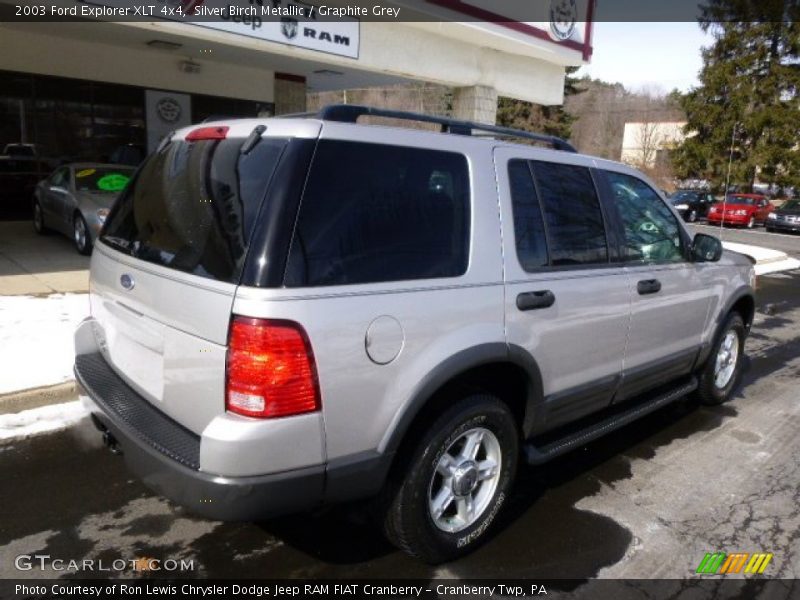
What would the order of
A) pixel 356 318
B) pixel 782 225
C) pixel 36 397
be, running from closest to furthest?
pixel 356 318, pixel 36 397, pixel 782 225

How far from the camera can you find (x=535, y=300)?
9.39 feet

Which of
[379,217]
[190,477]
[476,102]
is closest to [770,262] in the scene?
[476,102]

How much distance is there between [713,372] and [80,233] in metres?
8.73

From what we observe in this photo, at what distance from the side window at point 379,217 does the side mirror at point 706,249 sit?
2.30 m

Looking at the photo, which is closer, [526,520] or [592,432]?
[526,520]

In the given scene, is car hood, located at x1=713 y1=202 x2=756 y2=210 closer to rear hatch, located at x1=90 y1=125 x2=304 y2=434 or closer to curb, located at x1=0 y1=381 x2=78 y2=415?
curb, located at x1=0 y1=381 x2=78 y2=415

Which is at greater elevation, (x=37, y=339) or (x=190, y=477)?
(x=190, y=477)

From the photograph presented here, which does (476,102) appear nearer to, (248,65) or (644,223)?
(248,65)

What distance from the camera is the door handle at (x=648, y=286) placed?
11.6 feet

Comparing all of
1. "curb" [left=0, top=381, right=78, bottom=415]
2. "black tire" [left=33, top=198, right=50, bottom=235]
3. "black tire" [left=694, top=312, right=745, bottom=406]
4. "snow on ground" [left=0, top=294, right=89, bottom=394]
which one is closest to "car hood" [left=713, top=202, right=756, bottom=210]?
"black tire" [left=694, top=312, right=745, bottom=406]

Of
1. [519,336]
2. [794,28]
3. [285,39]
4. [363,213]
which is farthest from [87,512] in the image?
[794,28]

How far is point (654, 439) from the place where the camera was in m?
4.30

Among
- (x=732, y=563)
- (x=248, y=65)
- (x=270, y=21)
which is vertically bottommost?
(x=732, y=563)

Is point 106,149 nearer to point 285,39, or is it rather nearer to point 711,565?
point 285,39
